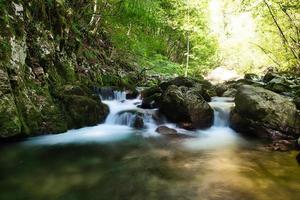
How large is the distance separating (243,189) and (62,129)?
544 cm

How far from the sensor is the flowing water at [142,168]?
5422 millimetres

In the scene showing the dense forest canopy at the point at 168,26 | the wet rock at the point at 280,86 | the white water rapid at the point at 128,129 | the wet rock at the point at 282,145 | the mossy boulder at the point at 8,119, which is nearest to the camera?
the mossy boulder at the point at 8,119

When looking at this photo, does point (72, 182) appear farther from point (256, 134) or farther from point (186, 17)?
point (186, 17)

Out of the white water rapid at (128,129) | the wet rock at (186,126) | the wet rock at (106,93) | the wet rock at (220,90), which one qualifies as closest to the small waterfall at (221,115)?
the white water rapid at (128,129)

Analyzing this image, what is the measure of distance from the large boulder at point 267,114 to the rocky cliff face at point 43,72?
4505 millimetres

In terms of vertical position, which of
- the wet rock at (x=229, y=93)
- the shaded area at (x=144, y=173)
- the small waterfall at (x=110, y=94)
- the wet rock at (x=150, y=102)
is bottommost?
the shaded area at (x=144, y=173)

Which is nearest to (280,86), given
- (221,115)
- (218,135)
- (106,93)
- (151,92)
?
(221,115)

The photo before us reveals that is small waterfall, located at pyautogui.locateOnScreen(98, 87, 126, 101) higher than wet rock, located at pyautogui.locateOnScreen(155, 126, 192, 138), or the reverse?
small waterfall, located at pyautogui.locateOnScreen(98, 87, 126, 101)

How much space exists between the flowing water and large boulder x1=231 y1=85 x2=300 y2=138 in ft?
2.11

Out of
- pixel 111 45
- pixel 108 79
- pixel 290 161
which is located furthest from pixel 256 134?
pixel 111 45

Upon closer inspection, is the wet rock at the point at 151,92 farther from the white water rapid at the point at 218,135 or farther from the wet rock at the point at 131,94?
the white water rapid at the point at 218,135

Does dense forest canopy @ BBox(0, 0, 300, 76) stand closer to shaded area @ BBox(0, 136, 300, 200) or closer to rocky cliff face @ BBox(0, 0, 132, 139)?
rocky cliff face @ BBox(0, 0, 132, 139)

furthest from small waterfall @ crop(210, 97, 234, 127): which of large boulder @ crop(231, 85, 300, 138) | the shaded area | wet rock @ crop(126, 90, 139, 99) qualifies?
wet rock @ crop(126, 90, 139, 99)

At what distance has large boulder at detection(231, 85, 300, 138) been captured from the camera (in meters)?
9.73
